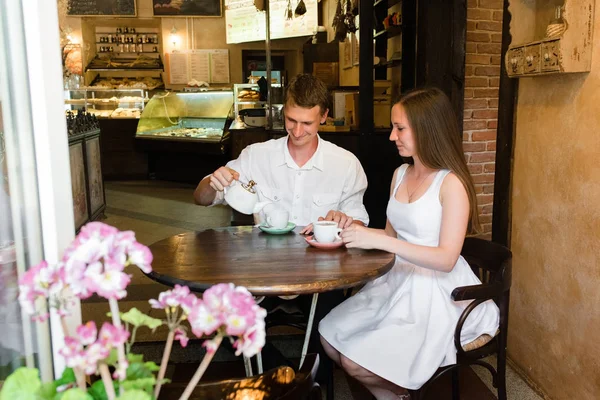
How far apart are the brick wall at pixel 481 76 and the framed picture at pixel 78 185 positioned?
3.46m

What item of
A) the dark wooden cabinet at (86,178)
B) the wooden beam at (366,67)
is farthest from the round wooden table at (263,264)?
the dark wooden cabinet at (86,178)

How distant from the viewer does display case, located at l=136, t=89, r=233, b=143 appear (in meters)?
8.95

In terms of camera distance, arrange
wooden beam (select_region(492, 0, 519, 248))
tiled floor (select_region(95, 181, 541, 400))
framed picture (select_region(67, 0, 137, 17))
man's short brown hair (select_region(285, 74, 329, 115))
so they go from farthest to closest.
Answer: framed picture (select_region(67, 0, 137, 17))
tiled floor (select_region(95, 181, 541, 400))
wooden beam (select_region(492, 0, 519, 248))
man's short brown hair (select_region(285, 74, 329, 115))

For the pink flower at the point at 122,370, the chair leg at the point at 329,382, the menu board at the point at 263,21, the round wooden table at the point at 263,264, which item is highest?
the menu board at the point at 263,21

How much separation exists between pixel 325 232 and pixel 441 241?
397mm

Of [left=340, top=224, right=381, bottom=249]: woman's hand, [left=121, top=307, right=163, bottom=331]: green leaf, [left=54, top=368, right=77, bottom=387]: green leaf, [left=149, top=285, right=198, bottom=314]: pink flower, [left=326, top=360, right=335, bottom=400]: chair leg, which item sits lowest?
[left=326, top=360, right=335, bottom=400]: chair leg

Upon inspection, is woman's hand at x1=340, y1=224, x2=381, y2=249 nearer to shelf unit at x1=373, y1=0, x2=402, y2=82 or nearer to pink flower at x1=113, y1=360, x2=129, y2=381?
pink flower at x1=113, y1=360, x2=129, y2=381

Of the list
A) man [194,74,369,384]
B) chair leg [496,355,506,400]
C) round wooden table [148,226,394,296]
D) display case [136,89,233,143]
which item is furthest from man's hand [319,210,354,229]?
display case [136,89,233,143]

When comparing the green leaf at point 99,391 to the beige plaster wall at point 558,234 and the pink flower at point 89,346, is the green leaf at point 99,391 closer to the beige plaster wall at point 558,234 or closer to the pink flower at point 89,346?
the pink flower at point 89,346

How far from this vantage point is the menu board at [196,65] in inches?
456

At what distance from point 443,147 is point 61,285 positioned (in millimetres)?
1666

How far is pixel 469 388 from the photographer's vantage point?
283 centimetres

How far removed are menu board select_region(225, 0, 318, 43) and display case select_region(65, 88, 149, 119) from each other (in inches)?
84.9

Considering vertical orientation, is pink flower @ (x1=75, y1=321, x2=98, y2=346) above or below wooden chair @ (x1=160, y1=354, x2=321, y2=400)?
above
